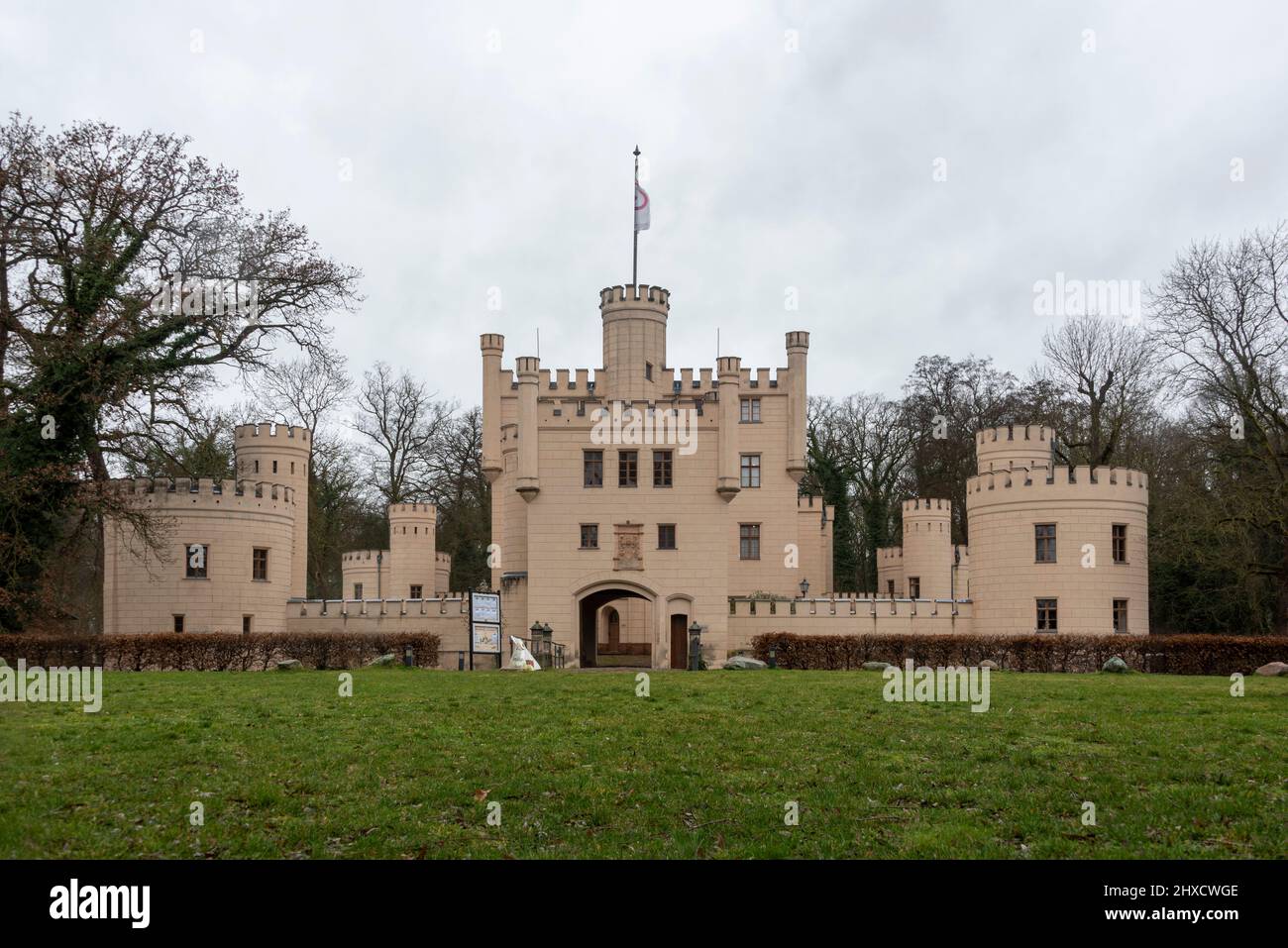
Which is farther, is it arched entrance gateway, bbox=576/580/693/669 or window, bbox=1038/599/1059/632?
window, bbox=1038/599/1059/632

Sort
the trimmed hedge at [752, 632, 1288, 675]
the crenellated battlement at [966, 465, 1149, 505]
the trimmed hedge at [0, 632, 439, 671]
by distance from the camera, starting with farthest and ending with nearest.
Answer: the crenellated battlement at [966, 465, 1149, 505], the trimmed hedge at [752, 632, 1288, 675], the trimmed hedge at [0, 632, 439, 671]

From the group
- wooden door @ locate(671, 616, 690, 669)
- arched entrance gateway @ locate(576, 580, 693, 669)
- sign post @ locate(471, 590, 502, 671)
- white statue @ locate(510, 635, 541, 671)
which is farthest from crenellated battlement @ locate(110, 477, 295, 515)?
wooden door @ locate(671, 616, 690, 669)

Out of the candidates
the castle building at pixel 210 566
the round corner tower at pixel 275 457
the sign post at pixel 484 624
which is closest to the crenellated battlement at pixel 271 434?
the round corner tower at pixel 275 457

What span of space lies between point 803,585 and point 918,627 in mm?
8452

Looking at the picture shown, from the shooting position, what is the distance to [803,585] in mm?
47344

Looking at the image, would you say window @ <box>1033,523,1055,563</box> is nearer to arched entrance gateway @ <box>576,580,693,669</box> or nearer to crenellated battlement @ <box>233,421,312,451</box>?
arched entrance gateway @ <box>576,580,693,669</box>

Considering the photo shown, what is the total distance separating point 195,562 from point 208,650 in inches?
246

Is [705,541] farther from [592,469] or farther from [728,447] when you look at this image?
[592,469]

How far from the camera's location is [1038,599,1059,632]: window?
123ft

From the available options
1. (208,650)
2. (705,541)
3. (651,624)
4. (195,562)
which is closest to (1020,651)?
(705,541)

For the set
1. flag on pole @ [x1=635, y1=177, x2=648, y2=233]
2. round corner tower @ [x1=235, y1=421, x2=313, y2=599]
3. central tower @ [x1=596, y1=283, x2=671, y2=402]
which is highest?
flag on pole @ [x1=635, y1=177, x2=648, y2=233]

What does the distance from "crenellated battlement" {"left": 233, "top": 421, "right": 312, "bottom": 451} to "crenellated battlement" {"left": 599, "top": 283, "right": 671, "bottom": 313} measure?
41.0 feet

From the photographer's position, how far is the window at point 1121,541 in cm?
3791

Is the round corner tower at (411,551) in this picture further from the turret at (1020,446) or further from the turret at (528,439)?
the turret at (1020,446)
